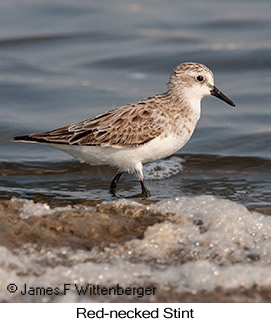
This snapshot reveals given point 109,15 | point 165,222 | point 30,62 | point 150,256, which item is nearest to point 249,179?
point 165,222

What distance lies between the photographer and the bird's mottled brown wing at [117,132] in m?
7.59

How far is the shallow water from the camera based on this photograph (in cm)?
840

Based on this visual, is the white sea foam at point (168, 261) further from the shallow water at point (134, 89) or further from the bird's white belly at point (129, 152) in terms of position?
the bird's white belly at point (129, 152)

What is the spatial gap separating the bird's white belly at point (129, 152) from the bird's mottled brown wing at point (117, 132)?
75 mm

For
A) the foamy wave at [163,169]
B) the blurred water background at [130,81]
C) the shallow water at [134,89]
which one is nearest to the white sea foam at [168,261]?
the shallow water at [134,89]

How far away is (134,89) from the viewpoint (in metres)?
12.2

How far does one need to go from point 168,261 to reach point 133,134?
9.19 feet

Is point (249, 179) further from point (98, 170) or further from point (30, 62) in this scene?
point (30, 62)

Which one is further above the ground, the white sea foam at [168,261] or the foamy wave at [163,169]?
the white sea foam at [168,261]

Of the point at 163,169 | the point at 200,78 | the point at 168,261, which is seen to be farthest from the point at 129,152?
the point at 168,261


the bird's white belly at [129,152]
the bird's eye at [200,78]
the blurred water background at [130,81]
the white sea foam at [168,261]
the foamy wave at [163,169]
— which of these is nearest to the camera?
the white sea foam at [168,261]

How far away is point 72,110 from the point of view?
454 inches

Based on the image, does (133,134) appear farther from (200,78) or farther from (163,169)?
(163,169)

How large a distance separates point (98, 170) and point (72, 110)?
7.62ft
